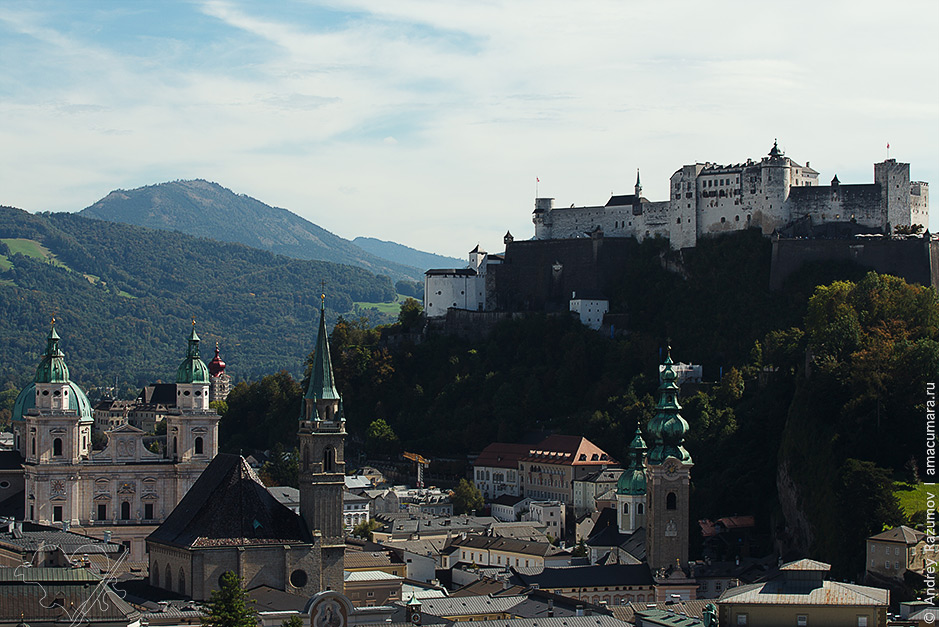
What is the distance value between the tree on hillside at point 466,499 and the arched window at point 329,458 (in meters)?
58.2

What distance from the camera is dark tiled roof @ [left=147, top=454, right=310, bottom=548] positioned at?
74.7 metres

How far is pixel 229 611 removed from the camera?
208 feet

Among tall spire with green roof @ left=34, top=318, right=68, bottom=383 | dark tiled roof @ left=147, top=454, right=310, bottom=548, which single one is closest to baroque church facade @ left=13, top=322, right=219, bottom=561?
tall spire with green roof @ left=34, top=318, right=68, bottom=383

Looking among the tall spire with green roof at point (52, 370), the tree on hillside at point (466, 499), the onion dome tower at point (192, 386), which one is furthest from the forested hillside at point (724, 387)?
the tall spire with green roof at point (52, 370)

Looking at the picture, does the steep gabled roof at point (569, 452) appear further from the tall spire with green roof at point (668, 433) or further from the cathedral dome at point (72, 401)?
the cathedral dome at point (72, 401)

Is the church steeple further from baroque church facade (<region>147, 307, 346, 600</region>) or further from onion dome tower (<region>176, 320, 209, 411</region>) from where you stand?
onion dome tower (<region>176, 320, 209, 411</region>)

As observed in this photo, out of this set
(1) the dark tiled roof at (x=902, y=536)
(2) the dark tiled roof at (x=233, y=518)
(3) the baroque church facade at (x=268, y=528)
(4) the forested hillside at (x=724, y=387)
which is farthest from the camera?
(4) the forested hillside at (x=724, y=387)

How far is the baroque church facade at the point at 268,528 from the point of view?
243ft

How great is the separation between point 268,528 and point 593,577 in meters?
26.0

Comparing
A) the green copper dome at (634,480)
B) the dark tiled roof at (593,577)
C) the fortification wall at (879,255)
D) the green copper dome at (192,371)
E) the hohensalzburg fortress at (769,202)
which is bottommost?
the dark tiled roof at (593,577)

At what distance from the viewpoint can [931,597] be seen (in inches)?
2840

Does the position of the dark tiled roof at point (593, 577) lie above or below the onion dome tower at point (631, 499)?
below

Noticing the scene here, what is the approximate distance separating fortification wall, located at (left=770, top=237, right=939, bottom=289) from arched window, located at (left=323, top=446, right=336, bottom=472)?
65.9 m

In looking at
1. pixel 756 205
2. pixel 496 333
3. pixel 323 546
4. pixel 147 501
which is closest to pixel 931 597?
pixel 323 546
